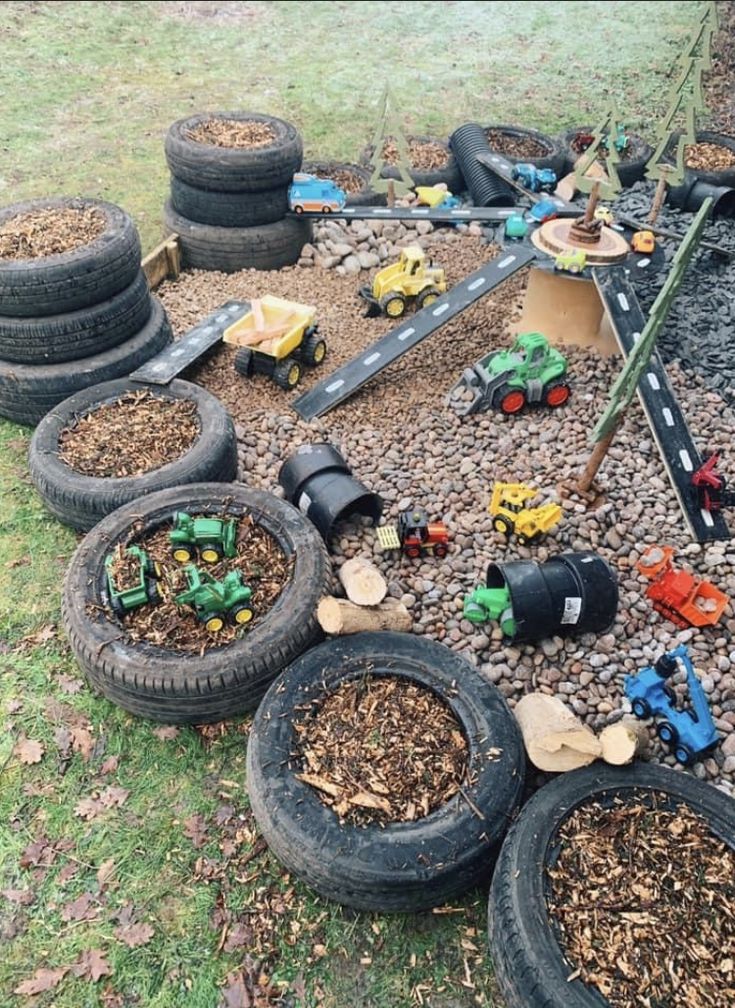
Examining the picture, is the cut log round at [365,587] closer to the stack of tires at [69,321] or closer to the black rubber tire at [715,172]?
the stack of tires at [69,321]

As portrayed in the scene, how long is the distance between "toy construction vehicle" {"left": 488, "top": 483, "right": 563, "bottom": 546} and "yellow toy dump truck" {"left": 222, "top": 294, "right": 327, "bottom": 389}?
7.31ft

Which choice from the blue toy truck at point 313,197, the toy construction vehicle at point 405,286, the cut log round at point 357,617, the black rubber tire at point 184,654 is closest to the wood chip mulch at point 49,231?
the blue toy truck at point 313,197

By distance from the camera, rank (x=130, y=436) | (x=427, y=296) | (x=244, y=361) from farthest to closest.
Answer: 1. (x=427, y=296)
2. (x=244, y=361)
3. (x=130, y=436)

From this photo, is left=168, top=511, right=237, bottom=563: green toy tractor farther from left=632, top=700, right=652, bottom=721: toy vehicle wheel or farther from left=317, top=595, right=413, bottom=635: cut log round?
left=632, top=700, right=652, bottom=721: toy vehicle wheel

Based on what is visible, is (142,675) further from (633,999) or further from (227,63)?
(227,63)

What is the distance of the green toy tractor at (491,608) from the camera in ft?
12.9

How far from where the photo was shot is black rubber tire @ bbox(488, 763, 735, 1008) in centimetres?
254

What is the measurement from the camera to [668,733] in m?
3.48

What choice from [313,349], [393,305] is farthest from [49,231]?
[393,305]

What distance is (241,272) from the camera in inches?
290

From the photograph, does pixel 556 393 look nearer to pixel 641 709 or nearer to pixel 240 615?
pixel 641 709

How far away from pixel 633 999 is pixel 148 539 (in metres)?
3.17

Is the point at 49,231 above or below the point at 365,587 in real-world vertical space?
above

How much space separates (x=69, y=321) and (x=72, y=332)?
82mm
